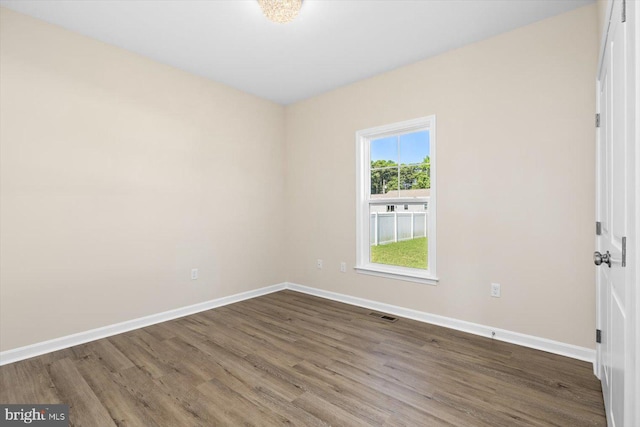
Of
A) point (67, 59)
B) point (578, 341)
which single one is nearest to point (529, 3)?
point (578, 341)

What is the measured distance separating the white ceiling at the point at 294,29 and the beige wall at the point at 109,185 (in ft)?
0.96

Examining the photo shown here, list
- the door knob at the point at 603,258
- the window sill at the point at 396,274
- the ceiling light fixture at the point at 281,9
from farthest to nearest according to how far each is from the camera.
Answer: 1. the window sill at the point at 396,274
2. the ceiling light fixture at the point at 281,9
3. the door knob at the point at 603,258

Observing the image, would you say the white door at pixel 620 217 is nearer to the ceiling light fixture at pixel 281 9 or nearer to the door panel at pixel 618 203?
the door panel at pixel 618 203

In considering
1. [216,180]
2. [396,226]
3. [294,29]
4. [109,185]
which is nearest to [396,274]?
[396,226]

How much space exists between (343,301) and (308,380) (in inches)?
72.3

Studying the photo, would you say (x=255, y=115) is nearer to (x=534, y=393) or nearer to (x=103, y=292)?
(x=103, y=292)

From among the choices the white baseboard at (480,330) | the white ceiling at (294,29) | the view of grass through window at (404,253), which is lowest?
the white baseboard at (480,330)

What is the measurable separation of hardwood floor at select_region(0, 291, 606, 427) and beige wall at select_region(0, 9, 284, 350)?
505 millimetres

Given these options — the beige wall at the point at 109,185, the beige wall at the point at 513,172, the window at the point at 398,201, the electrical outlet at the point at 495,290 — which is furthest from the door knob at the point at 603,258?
the beige wall at the point at 109,185

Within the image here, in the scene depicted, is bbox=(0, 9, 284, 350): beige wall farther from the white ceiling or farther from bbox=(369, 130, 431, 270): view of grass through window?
bbox=(369, 130, 431, 270): view of grass through window

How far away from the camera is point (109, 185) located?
290cm

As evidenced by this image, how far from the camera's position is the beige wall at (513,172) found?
238 cm

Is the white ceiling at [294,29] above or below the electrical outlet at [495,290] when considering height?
above

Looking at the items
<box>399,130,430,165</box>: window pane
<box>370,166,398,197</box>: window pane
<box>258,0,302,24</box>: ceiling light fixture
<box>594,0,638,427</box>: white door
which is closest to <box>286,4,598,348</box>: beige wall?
<box>399,130,430,165</box>: window pane
